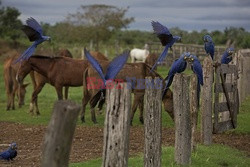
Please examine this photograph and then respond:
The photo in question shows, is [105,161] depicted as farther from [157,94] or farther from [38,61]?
[38,61]

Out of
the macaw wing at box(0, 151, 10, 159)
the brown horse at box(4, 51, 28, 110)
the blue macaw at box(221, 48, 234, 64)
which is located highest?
the blue macaw at box(221, 48, 234, 64)

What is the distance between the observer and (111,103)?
5.53 m

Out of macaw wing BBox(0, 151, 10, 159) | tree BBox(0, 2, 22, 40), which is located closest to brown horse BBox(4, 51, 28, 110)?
macaw wing BBox(0, 151, 10, 159)

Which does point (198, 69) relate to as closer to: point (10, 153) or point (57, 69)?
point (10, 153)

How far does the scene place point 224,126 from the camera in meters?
12.7

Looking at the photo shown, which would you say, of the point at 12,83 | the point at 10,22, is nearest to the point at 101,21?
the point at 10,22

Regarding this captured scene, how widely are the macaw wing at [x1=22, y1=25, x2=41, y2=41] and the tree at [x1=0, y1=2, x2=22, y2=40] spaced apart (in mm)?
36624

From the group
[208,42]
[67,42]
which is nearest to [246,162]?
[208,42]

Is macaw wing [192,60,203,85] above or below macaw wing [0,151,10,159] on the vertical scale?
above

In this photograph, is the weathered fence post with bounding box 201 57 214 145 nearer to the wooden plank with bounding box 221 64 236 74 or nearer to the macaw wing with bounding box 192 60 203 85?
the macaw wing with bounding box 192 60 203 85

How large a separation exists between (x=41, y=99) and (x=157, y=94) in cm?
1529

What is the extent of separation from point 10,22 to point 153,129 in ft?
148

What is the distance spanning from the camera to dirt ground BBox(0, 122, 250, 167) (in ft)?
31.8

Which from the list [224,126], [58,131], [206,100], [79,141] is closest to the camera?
[58,131]
